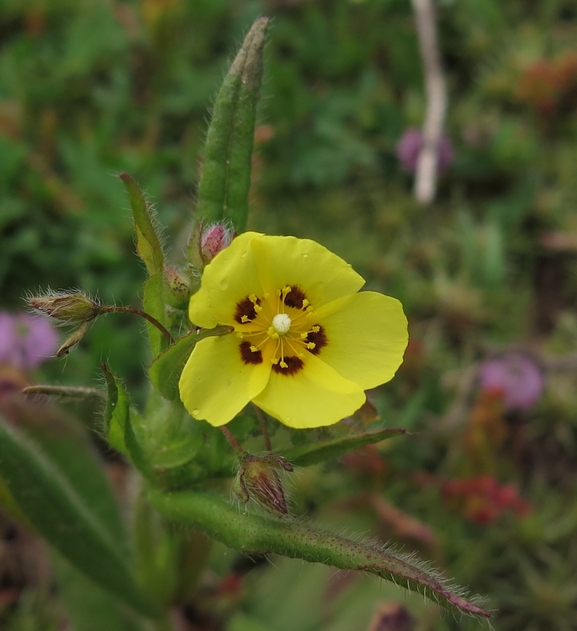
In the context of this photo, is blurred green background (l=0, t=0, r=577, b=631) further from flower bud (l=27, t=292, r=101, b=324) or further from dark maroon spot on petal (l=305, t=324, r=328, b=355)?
flower bud (l=27, t=292, r=101, b=324)

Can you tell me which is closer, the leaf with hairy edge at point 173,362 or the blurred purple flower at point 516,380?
the leaf with hairy edge at point 173,362

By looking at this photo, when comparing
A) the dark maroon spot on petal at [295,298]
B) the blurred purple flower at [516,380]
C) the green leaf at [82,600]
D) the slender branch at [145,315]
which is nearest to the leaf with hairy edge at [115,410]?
the slender branch at [145,315]

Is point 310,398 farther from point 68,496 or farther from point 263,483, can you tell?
point 68,496

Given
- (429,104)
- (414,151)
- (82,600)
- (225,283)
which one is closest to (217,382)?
(225,283)

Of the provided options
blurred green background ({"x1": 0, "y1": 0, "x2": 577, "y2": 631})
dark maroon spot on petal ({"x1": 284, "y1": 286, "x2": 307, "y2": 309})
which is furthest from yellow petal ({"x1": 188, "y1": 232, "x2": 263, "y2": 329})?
blurred green background ({"x1": 0, "y1": 0, "x2": 577, "y2": 631})

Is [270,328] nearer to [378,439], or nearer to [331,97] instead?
[378,439]

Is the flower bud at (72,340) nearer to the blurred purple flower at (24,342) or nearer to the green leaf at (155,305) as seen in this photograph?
the green leaf at (155,305)
